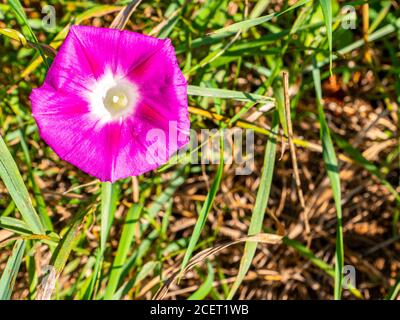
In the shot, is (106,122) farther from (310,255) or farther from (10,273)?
(310,255)

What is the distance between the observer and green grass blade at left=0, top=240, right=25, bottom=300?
5.77 feet

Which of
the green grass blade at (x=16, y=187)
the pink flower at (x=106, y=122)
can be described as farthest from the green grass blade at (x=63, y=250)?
the pink flower at (x=106, y=122)

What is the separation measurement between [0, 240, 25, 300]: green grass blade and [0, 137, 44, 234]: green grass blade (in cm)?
9

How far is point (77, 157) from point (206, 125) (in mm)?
790

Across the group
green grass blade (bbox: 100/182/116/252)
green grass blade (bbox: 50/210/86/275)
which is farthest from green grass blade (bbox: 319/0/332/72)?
green grass blade (bbox: 50/210/86/275)

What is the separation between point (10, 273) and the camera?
1.78 metres

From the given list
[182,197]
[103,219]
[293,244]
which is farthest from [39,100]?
[293,244]

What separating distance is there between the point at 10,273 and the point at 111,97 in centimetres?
65

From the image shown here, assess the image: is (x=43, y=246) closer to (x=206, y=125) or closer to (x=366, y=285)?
(x=206, y=125)

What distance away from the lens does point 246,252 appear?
185 centimetres

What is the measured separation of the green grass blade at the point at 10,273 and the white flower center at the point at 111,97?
49 cm

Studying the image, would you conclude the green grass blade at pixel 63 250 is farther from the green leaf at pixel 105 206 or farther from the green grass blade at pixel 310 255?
the green grass blade at pixel 310 255

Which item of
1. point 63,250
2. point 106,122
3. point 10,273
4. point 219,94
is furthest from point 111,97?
point 10,273

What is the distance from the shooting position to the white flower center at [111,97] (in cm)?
175
